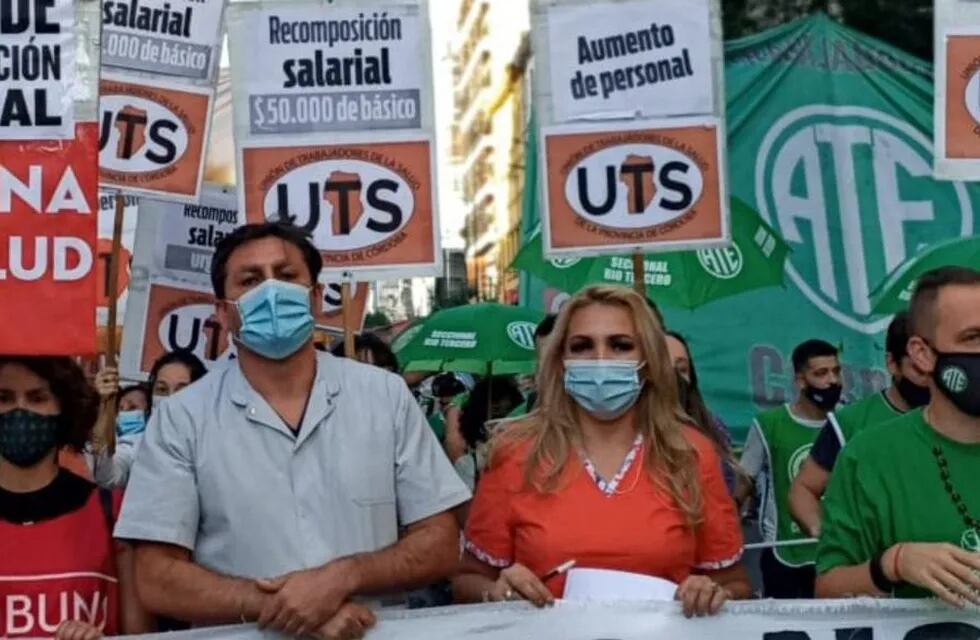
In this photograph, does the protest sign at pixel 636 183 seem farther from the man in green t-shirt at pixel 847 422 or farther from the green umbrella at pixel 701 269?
the green umbrella at pixel 701 269

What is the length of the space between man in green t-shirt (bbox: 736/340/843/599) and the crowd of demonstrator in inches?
122

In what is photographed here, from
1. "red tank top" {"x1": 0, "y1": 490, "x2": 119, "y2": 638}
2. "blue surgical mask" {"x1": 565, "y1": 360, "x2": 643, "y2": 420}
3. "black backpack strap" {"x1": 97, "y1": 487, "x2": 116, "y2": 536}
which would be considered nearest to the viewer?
"red tank top" {"x1": 0, "y1": 490, "x2": 119, "y2": 638}

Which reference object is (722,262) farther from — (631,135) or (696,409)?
(696,409)

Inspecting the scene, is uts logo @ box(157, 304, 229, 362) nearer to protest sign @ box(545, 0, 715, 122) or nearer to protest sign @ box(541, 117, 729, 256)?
protest sign @ box(541, 117, 729, 256)

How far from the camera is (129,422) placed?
905 centimetres

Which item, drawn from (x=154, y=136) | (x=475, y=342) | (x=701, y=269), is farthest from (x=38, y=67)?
(x=701, y=269)

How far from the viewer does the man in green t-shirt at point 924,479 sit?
431 centimetres

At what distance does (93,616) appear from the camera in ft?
15.0

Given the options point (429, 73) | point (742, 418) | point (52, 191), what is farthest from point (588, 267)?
point (52, 191)

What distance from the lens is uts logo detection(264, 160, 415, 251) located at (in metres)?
7.65

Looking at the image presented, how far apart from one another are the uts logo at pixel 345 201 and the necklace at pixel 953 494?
3.69 meters

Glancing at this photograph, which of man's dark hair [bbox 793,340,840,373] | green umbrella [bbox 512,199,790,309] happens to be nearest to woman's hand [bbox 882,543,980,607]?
man's dark hair [bbox 793,340,840,373]

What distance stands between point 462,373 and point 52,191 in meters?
6.00

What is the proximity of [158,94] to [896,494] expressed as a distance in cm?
497
